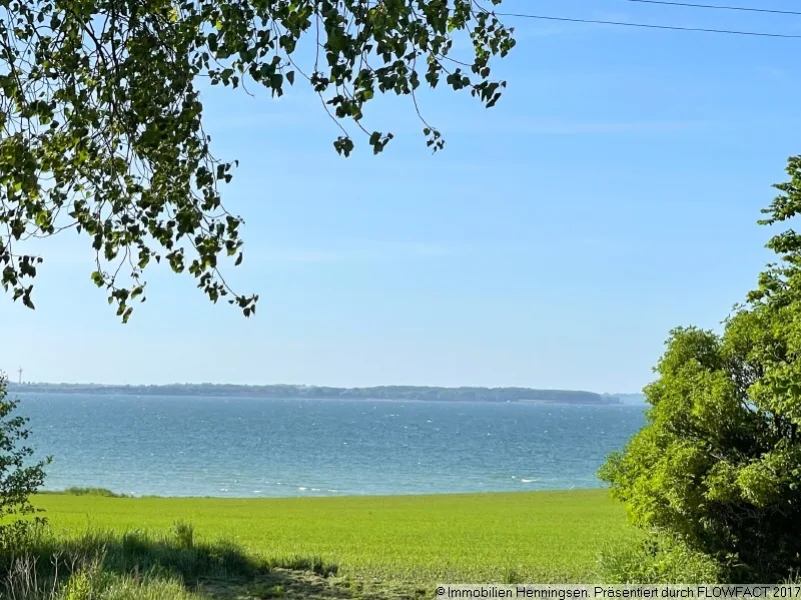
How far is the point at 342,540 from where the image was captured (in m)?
17.3

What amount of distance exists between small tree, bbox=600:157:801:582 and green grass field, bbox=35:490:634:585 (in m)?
2.24

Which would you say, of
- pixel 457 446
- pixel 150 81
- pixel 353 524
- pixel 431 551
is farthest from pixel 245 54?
pixel 457 446

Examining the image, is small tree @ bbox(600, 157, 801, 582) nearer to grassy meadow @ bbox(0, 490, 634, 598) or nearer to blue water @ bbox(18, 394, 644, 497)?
grassy meadow @ bbox(0, 490, 634, 598)

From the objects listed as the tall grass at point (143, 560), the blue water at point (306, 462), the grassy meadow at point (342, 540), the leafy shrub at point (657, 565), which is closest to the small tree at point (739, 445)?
the leafy shrub at point (657, 565)

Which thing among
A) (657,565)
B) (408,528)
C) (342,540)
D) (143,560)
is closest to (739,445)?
(657,565)

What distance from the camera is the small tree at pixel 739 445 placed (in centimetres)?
862

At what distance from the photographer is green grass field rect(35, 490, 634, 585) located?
1255 centimetres

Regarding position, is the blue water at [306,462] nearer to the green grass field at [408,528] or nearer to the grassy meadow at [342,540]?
the green grass field at [408,528]

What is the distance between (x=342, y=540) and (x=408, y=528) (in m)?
3.19

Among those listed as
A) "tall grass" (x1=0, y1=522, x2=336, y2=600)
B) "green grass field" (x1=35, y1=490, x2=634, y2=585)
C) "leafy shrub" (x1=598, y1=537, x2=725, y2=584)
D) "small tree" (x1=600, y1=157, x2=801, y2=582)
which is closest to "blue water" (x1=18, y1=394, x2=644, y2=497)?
"green grass field" (x1=35, y1=490, x2=634, y2=585)

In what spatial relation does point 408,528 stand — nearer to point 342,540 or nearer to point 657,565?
point 342,540

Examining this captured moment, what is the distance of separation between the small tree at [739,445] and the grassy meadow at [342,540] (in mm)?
2218

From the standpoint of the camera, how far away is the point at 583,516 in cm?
2384

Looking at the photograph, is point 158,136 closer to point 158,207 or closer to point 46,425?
point 158,207
